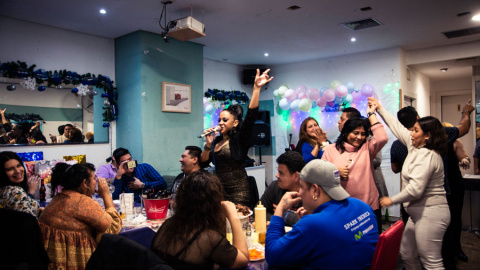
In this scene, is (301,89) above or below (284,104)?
above

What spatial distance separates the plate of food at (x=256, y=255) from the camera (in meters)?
1.69

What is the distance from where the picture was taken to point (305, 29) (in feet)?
15.8

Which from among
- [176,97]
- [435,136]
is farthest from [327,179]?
[176,97]

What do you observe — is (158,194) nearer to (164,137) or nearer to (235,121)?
(235,121)

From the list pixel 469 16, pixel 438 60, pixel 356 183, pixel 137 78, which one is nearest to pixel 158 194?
pixel 356 183

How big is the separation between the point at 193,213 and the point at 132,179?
6.66ft

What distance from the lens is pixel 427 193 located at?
8.16 ft

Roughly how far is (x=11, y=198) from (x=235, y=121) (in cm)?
165

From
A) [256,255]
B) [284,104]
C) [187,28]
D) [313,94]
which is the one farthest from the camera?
[284,104]

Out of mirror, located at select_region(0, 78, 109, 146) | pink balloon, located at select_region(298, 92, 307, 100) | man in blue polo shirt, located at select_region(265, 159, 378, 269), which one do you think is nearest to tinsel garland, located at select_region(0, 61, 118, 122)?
mirror, located at select_region(0, 78, 109, 146)

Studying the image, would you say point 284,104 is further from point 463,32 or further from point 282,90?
point 463,32

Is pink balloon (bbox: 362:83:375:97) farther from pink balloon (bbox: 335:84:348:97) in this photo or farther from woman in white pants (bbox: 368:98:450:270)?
woman in white pants (bbox: 368:98:450:270)

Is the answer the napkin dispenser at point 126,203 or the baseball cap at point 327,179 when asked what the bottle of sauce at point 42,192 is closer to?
the napkin dispenser at point 126,203

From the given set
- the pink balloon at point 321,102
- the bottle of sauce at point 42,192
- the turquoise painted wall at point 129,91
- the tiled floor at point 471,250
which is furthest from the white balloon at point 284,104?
the bottle of sauce at point 42,192
